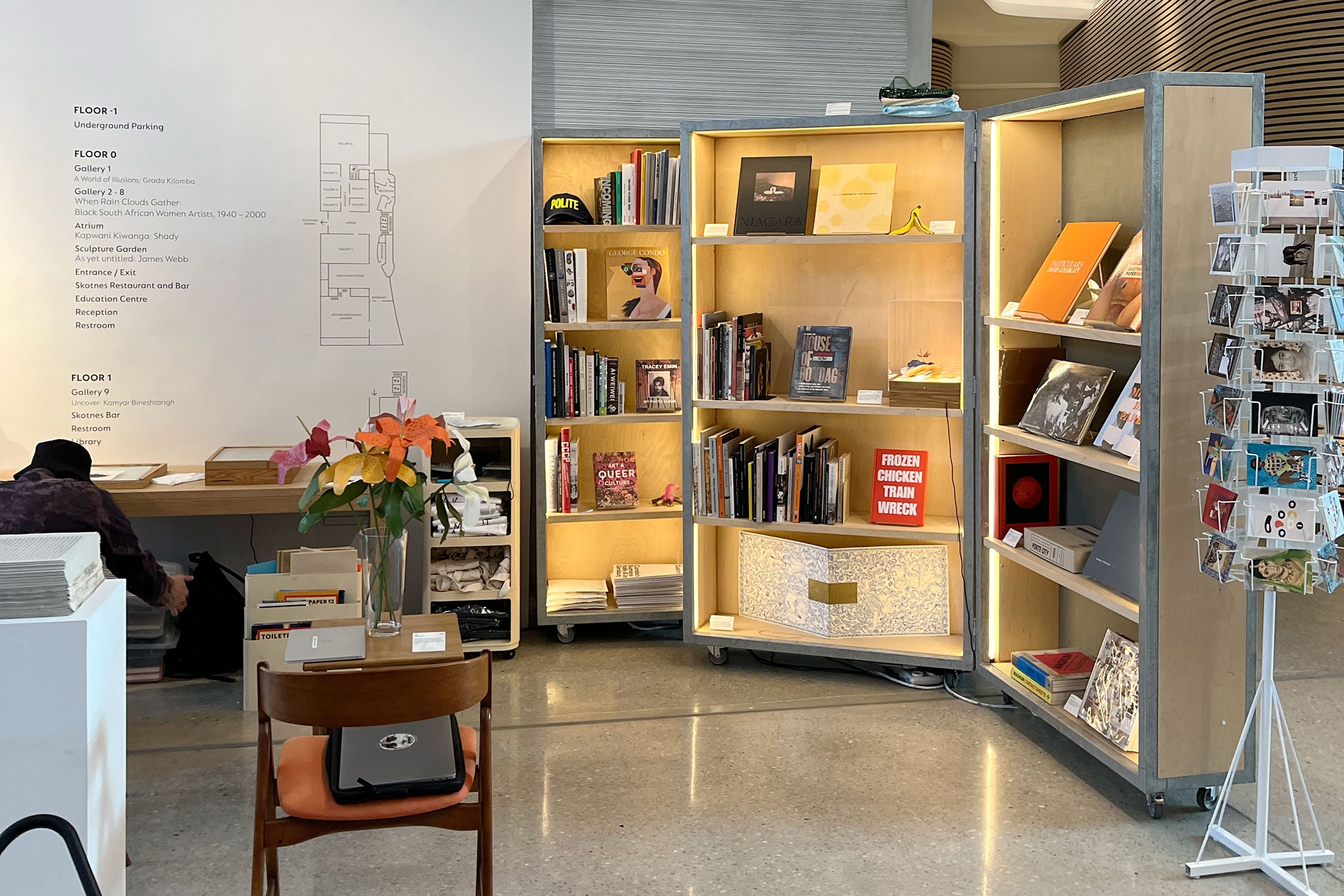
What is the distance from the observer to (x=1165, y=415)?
3.35 metres

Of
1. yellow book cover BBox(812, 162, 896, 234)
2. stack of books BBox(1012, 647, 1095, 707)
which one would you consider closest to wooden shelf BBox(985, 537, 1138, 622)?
stack of books BBox(1012, 647, 1095, 707)

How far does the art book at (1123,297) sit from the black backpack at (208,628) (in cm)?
357

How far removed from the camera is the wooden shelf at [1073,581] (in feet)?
11.8

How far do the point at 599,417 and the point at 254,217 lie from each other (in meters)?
1.74

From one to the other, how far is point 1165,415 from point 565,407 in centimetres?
263

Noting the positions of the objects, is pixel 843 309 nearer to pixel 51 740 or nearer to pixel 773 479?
pixel 773 479

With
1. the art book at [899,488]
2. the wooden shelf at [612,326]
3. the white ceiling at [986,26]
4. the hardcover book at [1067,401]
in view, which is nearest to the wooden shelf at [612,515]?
the wooden shelf at [612,326]

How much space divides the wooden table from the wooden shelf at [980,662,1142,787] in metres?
2.01

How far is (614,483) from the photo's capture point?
17.6ft

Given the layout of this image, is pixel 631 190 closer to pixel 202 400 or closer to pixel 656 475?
pixel 656 475

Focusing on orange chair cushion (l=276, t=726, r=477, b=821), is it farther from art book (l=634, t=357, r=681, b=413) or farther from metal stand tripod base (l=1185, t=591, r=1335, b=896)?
art book (l=634, t=357, r=681, b=413)

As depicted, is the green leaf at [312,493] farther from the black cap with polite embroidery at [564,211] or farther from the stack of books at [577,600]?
the black cap with polite embroidery at [564,211]

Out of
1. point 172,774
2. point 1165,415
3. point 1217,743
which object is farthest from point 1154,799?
point 172,774

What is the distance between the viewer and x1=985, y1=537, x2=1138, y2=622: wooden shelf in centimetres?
358
